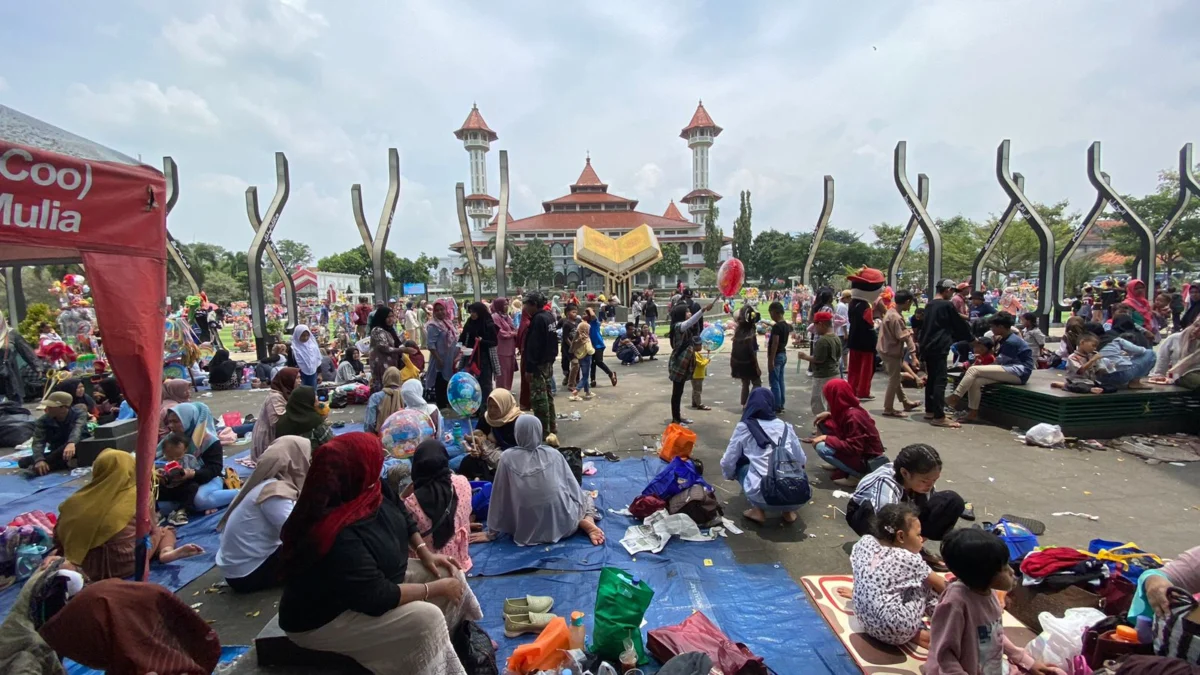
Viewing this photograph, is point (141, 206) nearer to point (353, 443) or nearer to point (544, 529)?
point (353, 443)

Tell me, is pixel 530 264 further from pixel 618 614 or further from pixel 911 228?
pixel 618 614

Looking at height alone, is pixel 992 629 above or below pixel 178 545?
above

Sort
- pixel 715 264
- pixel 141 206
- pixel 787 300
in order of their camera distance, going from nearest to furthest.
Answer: pixel 141 206 → pixel 787 300 → pixel 715 264

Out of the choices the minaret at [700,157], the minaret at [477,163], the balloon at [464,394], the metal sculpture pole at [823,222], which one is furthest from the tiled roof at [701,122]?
the balloon at [464,394]

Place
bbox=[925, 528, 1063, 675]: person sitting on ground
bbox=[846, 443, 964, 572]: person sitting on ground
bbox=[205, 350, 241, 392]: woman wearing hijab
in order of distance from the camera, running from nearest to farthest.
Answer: bbox=[925, 528, 1063, 675]: person sitting on ground < bbox=[846, 443, 964, 572]: person sitting on ground < bbox=[205, 350, 241, 392]: woman wearing hijab

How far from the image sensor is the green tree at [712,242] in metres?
56.0

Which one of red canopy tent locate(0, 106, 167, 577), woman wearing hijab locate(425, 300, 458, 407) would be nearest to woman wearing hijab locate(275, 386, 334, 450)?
red canopy tent locate(0, 106, 167, 577)

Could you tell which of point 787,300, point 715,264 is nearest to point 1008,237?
point 787,300

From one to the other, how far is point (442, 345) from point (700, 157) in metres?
61.2

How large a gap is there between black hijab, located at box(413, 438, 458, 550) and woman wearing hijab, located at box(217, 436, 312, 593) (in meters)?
0.88

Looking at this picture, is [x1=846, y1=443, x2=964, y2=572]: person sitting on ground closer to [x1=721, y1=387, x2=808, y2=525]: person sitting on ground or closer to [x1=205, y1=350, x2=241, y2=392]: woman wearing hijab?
[x1=721, y1=387, x2=808, y2=525]: person sitting on ground

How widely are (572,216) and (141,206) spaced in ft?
198

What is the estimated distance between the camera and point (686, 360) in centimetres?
730

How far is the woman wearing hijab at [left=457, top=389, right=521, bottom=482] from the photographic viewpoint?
15.6 feet
